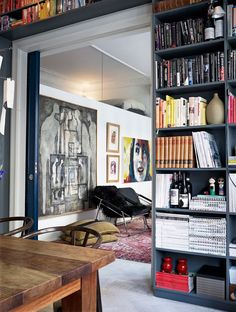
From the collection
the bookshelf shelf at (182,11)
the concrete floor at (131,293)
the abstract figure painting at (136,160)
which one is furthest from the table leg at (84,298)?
the abstract figure painting at (136,160)

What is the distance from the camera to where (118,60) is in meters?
6.43

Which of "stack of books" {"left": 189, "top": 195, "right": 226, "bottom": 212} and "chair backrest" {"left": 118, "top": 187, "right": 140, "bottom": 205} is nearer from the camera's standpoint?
"stack of books" {"left": 189, "top": 195, "right": 226, "bottom": 212}

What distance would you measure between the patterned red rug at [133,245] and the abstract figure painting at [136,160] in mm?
1381

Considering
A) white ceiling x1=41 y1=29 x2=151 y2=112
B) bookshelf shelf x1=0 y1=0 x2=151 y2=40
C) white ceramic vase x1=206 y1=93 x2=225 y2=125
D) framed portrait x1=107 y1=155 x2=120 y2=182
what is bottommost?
framed portrait x1=107 y1=155 x2=120 y2=182

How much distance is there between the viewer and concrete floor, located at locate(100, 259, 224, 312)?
8.40ft

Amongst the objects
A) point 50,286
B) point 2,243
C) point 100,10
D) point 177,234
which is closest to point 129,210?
point 177,234

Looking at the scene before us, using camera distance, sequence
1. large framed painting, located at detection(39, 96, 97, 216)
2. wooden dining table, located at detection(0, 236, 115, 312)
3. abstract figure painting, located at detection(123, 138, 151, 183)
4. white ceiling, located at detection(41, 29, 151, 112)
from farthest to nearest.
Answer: abstract figure painting, located at detection(123, 138, 151, 183) < white ceiling, located at detection(41, 29, 151, 112) < large framed painting, located at detection(39, 96, 97, 216) < wooden dining table, located at detection(0, 236, 115, 312)

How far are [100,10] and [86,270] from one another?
2.79m

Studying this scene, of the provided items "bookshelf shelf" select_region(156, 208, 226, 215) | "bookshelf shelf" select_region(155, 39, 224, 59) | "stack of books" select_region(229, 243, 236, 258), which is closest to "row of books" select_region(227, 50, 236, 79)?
"bookshelf shelf" select_region(155, 39, 224, 59)

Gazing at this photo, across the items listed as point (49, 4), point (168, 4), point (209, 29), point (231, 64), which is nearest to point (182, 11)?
point (168, 4)

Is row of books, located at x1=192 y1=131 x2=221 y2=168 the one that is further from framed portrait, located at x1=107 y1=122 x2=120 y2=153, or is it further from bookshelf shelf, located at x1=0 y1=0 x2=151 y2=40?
framed portrait, located at x1=107 y1=122 x2=120 y2=153

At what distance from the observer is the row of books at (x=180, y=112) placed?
2729 millimetres

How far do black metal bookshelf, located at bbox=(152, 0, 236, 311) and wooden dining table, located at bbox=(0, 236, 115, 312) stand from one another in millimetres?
1507

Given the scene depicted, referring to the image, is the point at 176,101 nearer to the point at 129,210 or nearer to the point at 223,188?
the point at 223,188
